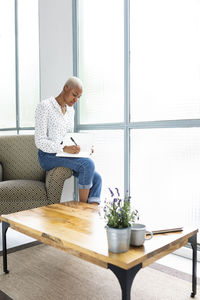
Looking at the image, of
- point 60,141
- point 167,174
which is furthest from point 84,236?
point 60,141

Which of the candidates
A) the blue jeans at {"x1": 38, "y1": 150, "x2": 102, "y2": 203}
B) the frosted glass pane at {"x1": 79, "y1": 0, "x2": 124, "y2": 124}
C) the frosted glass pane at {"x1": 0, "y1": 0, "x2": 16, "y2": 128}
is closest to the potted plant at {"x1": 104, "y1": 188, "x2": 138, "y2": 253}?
the blue jeans at {"x1": 38, "y1": 150, "x2": 102, "y2": 203}

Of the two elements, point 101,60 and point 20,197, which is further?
point 101,60

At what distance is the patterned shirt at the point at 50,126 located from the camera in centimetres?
260

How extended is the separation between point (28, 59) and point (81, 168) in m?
2.14

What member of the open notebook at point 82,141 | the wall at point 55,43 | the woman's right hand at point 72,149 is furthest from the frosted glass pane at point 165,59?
the wall at point 55,43

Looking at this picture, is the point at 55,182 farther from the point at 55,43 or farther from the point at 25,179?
the point at 55,43

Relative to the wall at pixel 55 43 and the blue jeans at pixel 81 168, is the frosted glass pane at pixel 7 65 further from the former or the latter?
the blue jeans at pixel 81 168

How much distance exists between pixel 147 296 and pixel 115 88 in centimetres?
181

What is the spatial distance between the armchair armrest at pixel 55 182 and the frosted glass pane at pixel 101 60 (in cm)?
71

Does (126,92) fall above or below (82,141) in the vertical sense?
above

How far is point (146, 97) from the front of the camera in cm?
263

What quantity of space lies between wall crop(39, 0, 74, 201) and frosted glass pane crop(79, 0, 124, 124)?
14 cm

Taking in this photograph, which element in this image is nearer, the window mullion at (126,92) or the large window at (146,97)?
the large window at (146,97)

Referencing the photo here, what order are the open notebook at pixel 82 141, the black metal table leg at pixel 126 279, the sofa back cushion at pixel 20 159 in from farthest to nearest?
the sofa back cushion at pixel 20 159
the open notebook at pixel 82 141
the black metal table leg at pixel 126 279
